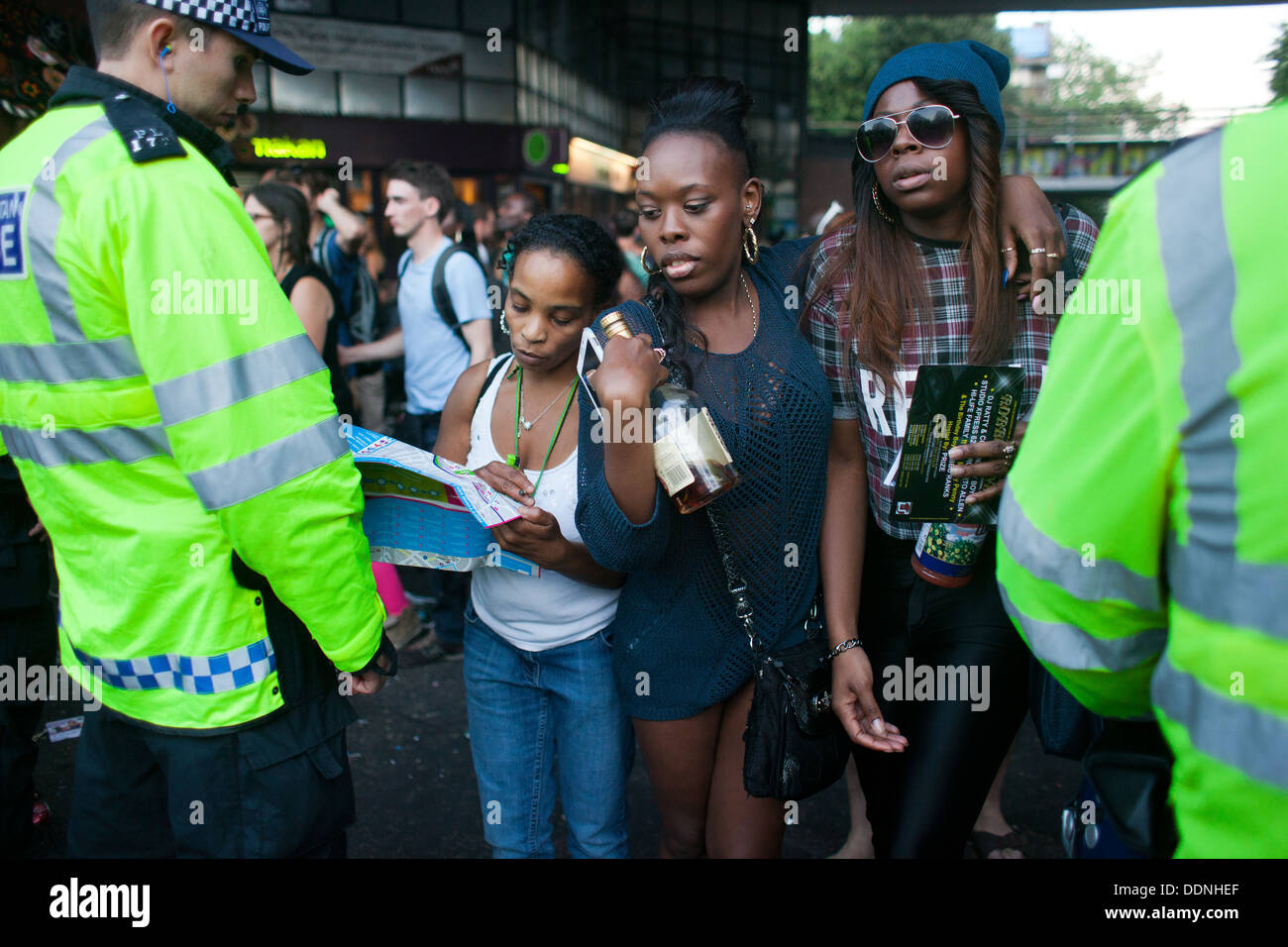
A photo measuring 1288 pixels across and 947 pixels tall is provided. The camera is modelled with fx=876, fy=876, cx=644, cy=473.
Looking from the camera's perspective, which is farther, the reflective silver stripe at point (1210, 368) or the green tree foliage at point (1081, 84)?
Result: the green tree foliage at point (1081, 84)

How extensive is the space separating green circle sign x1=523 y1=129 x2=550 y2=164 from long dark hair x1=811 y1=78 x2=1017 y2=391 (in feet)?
49.3

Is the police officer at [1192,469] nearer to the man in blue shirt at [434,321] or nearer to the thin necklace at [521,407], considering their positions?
the thin necklace at [521,407]

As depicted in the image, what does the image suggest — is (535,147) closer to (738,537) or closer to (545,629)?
(545,629)

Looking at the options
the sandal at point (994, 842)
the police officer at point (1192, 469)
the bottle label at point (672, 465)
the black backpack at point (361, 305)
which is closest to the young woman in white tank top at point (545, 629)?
the bottle label at point (672, 465)

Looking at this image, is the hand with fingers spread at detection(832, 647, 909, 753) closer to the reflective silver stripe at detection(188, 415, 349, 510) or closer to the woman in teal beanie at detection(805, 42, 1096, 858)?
the woman in teal beanie at detection(805, 42, 1096, 858)

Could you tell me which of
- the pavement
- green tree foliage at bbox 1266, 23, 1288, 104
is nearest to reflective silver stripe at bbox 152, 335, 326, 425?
green tree foliage at bbox 1266, 23, 1288, 104

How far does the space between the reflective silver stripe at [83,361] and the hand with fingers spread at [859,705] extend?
158 cm

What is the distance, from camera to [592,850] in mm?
2193

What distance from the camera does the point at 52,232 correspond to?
1.55 m

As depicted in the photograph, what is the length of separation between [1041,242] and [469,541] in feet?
4.71

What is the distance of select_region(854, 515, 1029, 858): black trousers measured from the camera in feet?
6.45

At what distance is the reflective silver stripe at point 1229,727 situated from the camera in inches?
36.0

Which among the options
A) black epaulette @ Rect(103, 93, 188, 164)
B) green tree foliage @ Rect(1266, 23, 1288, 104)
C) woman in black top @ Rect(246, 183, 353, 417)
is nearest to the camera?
green tree foliage @ Rect(1266, 23, 1288, 104)

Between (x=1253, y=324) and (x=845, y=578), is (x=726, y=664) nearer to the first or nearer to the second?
(x=845, y=578)
